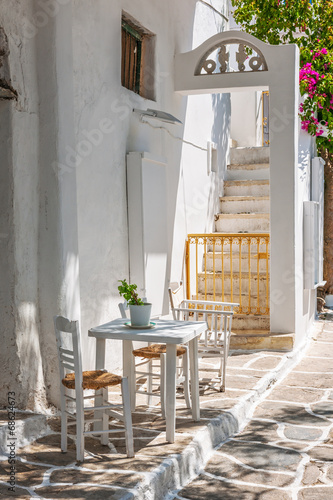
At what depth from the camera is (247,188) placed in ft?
40.8

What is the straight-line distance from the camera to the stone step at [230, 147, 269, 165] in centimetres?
1333

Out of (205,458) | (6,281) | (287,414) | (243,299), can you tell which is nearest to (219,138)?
(243,299)

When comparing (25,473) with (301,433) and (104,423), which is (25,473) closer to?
(104,423)

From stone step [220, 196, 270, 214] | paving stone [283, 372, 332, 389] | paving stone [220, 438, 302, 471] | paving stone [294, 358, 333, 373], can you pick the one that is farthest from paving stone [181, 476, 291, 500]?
stone step [220, 196, 270, 214]

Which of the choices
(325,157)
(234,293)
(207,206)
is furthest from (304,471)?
A: (325,157)

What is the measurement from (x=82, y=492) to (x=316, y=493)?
165cm

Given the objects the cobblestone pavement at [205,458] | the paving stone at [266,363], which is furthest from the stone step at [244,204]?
the cobblestone pavement at [205,458]

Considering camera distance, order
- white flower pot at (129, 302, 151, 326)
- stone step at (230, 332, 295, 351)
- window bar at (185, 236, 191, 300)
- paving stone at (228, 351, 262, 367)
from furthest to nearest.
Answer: window bar at (185, 236, 191, 300)
stone step at (230, 332, 295, 351)
paving stone at (228, 351, 262, 367)
white flower pot at (129, 302, 151, 326)

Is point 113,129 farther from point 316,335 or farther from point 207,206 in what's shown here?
point 316,335

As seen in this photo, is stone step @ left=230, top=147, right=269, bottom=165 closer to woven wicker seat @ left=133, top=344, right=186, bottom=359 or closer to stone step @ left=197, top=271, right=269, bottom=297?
stone step @ left=197, top=271, right=269, bottom=297

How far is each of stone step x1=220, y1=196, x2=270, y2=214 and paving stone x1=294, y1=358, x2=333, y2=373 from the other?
12.1ft

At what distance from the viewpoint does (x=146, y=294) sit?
7.77 m

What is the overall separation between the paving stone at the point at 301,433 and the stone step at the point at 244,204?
244 inches

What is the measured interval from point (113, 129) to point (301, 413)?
3.58 metres
